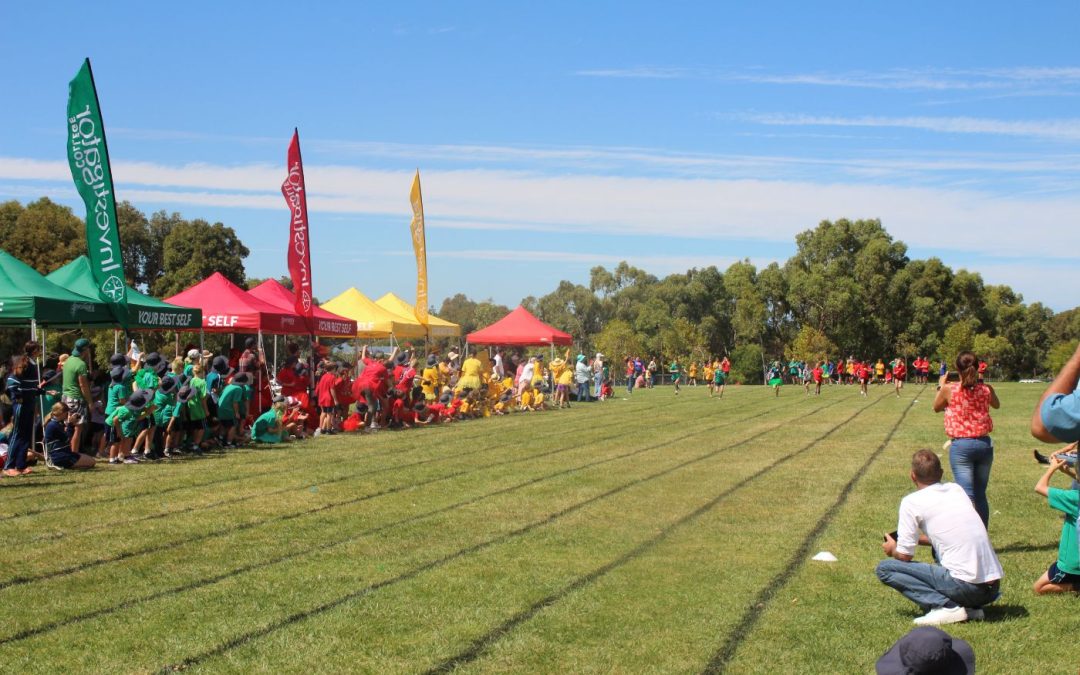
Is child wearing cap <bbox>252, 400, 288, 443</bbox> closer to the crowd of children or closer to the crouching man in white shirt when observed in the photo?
the crowd of children

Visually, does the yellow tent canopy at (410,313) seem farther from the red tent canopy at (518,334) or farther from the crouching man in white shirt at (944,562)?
the crouching man in white shirt at (944,562)

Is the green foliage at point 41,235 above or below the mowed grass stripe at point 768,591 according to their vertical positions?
above

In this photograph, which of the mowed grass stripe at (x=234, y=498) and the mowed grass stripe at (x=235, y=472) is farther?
the mowed grass stripe at (x=235, y=472)

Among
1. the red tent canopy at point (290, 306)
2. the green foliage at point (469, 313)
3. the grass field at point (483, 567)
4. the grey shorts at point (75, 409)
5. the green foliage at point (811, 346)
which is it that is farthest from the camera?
the green foliage at point (469, 313)

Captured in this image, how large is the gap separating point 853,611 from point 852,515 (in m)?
3.96

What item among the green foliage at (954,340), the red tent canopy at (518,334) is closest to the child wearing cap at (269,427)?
the red tent canopy at (518,334)

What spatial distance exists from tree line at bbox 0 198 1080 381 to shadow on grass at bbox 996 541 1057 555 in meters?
48.9

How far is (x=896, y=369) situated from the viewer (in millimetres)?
41125

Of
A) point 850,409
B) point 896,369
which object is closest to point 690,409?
point 850,409

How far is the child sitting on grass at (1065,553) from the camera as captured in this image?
736cm

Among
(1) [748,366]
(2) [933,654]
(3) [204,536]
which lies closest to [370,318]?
(3) [204,536]

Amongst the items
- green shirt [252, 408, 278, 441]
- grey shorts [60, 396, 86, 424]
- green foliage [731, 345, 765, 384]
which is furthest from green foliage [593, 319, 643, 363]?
grey shorts [60, 396, 86, 424]

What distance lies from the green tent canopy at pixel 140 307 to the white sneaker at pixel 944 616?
13.8 meters

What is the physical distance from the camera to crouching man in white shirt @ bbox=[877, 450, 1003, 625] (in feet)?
22.4
